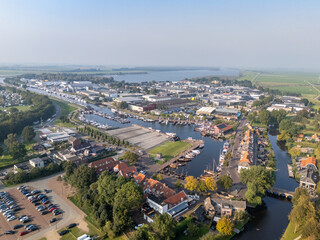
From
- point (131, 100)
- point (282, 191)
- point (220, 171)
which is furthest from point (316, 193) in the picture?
point (131, 100)

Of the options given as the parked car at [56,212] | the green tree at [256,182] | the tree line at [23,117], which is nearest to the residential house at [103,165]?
the parked car at [56,212]

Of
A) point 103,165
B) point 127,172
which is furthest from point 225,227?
point 103,165

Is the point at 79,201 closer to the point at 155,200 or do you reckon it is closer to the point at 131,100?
the point at 155,200

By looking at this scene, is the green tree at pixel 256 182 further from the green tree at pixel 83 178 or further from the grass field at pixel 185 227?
the green tree at pixel 83 178

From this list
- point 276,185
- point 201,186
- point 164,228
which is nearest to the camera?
point 164,228

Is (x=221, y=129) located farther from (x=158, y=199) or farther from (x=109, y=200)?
(x=109, y=200)

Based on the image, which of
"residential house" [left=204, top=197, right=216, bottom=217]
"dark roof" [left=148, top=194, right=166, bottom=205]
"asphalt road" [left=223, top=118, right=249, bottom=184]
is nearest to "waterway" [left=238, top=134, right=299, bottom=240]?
"residential house" [left=204, top=197, right=216, bottom=217]
